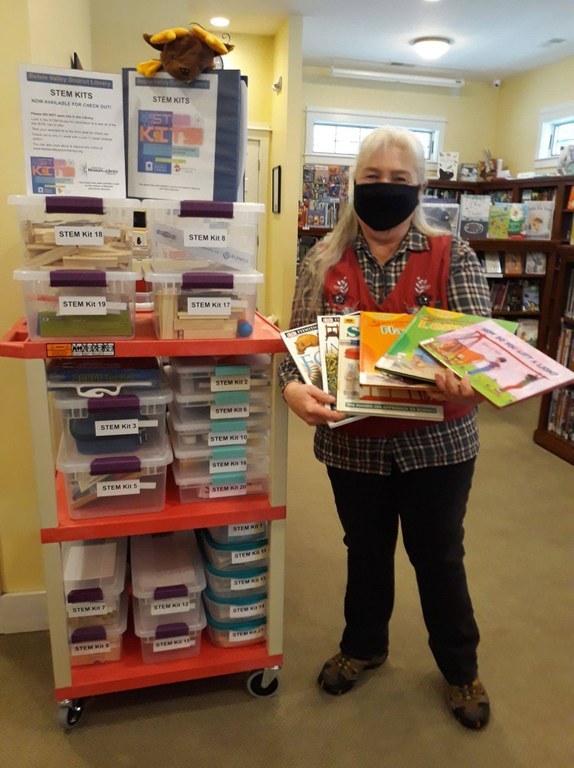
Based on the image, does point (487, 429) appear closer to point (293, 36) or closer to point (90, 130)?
point (90, 130)

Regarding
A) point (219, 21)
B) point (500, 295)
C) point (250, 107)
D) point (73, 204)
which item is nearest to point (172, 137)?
point (73, 204)

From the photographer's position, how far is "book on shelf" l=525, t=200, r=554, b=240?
5023mm

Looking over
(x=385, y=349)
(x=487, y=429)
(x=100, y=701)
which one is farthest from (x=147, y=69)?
(x=487, y=429)

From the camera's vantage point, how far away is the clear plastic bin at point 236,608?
1657mm

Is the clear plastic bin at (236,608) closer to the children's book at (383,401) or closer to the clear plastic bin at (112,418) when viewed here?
the clear plastic bin at (112,418)

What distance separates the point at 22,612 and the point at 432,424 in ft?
4.77

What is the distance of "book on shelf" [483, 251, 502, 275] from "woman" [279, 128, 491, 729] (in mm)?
3692

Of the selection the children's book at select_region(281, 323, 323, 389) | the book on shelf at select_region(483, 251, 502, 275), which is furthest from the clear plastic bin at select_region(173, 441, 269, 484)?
the book on shelf at select_region(483, 251, 502, 275)

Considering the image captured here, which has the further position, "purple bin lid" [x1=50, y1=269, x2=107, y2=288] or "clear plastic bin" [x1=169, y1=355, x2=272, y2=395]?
"clear plastic bin" [x1=169, y1=355, x2=272, y2=395]

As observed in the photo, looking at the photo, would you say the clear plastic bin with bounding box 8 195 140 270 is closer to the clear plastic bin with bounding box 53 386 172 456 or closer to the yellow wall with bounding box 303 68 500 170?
the clear plastic bin with bounding box 53 386 172 456

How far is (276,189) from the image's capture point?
18.7 feet

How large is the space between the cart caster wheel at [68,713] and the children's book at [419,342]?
3.95ft

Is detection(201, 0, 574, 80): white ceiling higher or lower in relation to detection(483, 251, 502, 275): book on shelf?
higher

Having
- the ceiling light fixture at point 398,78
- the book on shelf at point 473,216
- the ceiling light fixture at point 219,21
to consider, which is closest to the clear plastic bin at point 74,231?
the book on shelf at point 473,216
